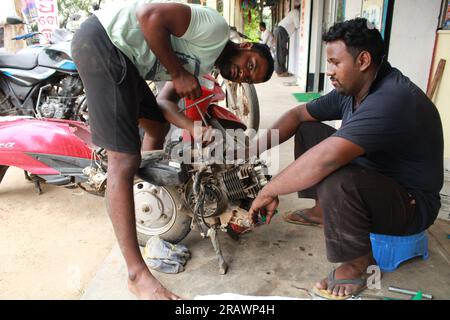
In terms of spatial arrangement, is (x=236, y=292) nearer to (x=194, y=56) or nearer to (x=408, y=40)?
(x=194, y=56)

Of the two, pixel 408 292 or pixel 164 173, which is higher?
pixel 164 173

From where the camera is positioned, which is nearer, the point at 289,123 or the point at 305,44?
the point at 289,123

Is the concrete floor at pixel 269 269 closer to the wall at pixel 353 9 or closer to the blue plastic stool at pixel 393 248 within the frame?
the blue plastic stool at pixel 393 248

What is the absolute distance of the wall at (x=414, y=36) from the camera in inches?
121

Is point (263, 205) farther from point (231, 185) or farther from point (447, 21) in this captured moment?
point (447, 21)

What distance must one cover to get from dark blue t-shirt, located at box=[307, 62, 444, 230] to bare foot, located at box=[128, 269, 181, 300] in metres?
1.13

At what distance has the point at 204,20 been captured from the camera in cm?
171

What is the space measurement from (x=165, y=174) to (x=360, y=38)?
1.16 metres

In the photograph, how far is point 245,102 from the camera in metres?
4.35

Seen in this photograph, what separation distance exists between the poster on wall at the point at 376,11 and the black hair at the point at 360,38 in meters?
1.70

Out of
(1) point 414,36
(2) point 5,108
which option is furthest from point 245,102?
(2) point 5,108

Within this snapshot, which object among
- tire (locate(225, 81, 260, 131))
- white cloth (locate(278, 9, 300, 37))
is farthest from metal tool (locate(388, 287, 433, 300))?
white cloth (locate(278, 9, 300, 37))

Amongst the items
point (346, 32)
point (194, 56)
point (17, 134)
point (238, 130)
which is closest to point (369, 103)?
point (346, 32)

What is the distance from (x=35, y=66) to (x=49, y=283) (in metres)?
2.45
